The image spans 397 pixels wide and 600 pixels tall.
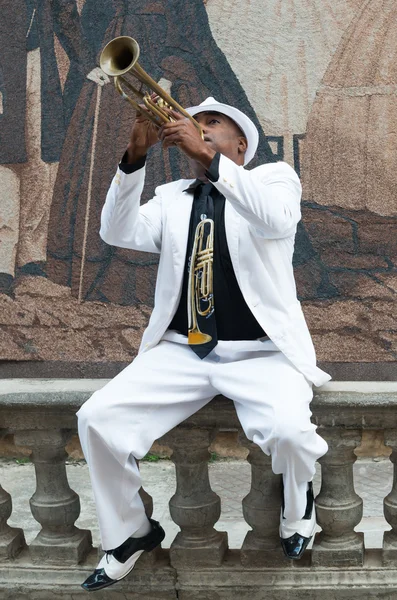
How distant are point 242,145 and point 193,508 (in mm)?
1447

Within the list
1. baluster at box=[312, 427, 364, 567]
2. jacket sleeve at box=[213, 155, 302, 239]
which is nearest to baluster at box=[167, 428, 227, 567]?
baluster at box=[312, 427, 364, 567]

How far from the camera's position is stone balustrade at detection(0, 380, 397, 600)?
2879 mm

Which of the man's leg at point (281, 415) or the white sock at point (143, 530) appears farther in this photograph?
the white sock at point (143, 530)

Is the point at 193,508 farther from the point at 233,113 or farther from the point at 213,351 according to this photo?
the point at 233,113

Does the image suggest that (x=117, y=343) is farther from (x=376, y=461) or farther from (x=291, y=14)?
(x=291, y=14)

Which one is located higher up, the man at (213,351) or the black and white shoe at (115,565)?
the man at (213,351)

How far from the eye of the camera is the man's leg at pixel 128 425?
9.06 feet

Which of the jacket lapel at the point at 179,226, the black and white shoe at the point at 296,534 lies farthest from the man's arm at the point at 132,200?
the black and white shoe at the point at 296,534

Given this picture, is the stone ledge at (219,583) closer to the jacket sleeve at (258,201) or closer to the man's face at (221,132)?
the jacket sleeve at (258,201)

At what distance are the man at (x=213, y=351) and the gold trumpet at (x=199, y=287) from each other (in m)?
0.02

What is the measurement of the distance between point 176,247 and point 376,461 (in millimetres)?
2920

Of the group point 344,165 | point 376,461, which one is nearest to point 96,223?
point 344,165

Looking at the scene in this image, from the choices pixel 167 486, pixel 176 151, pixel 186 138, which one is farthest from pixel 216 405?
pixel 176 151

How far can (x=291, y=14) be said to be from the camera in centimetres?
581
